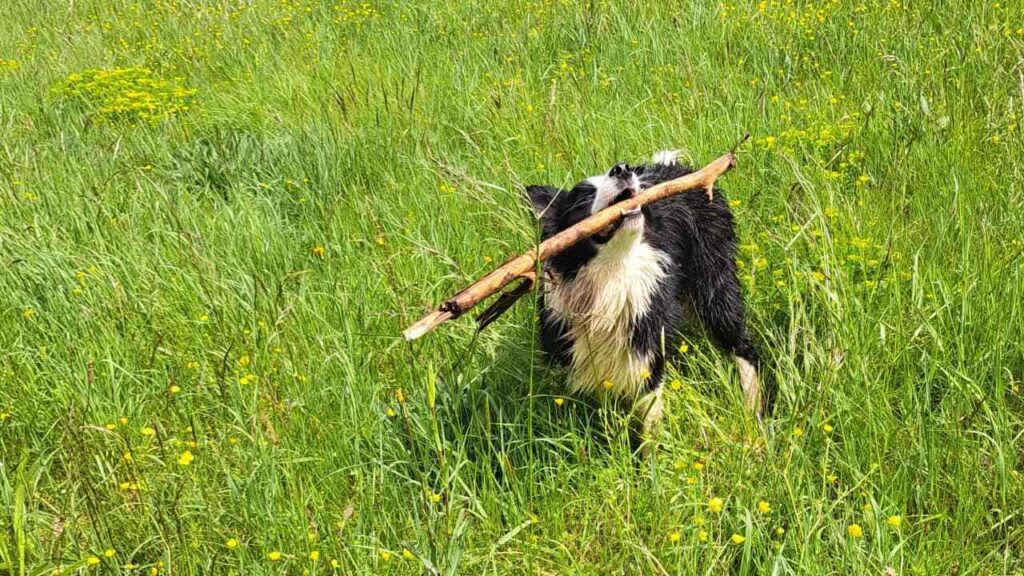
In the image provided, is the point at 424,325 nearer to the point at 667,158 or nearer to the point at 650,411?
the point at 650,411

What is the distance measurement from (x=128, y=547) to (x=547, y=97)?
10.4 ft

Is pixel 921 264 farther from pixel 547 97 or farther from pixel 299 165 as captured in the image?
pixel 299 165

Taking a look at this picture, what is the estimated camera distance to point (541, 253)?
79.7 inches

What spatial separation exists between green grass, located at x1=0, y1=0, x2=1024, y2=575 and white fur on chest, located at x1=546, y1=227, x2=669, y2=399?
17 centimetres

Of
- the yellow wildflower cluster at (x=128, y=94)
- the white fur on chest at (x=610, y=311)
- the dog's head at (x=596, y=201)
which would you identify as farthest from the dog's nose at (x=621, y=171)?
the yellow wildflower cluster at (x=128, y=94)

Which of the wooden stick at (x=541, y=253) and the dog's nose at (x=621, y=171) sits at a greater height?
the dog's nose at (x=621, y=171)

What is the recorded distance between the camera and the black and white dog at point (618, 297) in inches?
98.1

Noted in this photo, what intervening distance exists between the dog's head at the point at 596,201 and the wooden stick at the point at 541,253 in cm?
5

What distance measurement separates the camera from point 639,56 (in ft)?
15.4

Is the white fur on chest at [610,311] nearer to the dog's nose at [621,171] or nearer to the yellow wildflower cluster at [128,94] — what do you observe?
the dog's nose at [621,171]

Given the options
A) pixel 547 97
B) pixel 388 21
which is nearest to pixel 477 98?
pixel 547 97

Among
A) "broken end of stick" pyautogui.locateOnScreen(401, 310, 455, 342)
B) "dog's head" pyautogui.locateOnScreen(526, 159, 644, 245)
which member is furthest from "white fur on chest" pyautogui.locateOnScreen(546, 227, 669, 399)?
"broken end of stick" pyautogui.locateOnScreen(401, 310, 455, 342)

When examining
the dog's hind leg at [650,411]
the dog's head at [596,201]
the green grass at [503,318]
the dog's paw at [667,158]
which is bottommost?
the dog's hind leg at [650,411]

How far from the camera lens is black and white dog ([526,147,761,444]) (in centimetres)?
249
